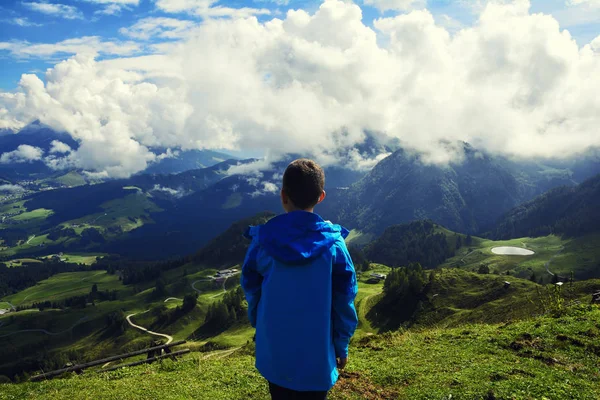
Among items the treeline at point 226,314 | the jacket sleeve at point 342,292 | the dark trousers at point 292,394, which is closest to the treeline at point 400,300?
the treeline at point 226,314

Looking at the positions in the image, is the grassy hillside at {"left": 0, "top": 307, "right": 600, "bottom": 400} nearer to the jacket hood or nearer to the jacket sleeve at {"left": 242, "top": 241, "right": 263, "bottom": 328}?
the jacket sleeve at {"left": 242, "top": 241, "right": 263, "bottom": 328}

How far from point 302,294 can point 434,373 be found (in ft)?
43.7

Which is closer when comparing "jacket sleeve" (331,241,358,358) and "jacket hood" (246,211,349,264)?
"jacket hood" (246,211,349,264)

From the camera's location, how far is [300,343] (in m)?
6.33

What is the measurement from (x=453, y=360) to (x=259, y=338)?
14965 millimetres

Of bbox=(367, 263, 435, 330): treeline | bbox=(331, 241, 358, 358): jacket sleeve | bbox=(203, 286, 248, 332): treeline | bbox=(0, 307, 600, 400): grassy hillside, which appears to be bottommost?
bbox=(203, 286, 248, 332): treeline

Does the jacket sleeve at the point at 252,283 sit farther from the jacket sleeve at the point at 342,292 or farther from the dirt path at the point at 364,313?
the dirt path at the point at 364,313

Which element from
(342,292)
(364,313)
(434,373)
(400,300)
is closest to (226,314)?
(364,313)

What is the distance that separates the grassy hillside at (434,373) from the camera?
1421cm

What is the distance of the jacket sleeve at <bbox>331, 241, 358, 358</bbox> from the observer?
6.61 meters

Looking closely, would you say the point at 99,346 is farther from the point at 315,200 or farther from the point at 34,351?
the point at 315,200

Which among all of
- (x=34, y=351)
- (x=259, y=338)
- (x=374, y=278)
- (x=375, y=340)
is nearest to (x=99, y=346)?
(x=34, y=351)

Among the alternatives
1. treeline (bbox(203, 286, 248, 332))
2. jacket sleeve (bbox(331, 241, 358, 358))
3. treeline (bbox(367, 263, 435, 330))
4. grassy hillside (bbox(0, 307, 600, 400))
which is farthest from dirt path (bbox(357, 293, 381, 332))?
jacket sleeve (bbox(331, 241, 358, 358))

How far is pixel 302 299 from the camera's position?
6277 mm
